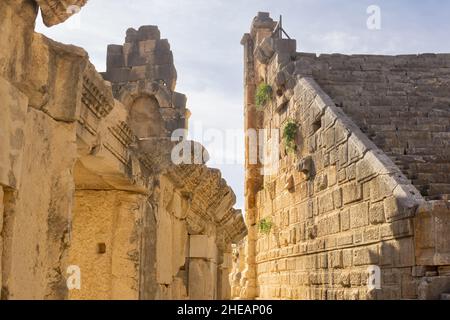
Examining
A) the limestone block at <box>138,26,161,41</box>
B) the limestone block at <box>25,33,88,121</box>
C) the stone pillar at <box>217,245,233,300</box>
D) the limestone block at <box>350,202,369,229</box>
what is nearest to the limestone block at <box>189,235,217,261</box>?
the stone pillar at <box>217,245,233,300</box>

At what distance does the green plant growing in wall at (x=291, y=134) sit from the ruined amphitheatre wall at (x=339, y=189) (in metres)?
0.16

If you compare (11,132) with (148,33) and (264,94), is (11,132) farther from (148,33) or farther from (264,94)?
(264,94)

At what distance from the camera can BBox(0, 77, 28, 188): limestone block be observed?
2.99 m

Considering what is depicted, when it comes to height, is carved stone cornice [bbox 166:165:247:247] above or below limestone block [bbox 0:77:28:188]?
above

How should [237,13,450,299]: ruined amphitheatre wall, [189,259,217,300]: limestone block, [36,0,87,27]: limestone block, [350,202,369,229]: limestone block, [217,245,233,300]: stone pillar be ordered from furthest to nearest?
1. [217,245,233,300]: stone pillar
2. [350,202,369,229]: limestone block
3. [237,13,450,299]: ruined amphitheatre wall
4. [189,259,217,300]: limestone block
5. [36,0,87,27]: limestone block

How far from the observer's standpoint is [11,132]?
3084mm

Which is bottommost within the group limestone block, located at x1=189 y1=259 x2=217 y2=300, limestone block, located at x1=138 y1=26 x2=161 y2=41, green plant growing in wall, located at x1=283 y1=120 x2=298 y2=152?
limestone block, located at x1=189 y1=259 x2=217 y2=300

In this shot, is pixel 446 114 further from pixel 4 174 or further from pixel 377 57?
pixel 4 174

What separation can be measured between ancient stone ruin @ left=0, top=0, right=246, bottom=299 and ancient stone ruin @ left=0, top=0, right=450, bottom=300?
0.01 m

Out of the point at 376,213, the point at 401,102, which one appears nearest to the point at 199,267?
the point at 376,213

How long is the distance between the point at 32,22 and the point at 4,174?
2.88ft

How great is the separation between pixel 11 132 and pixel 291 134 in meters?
12.2

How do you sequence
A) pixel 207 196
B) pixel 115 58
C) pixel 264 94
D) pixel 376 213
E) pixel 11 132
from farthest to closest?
1. pixel 264 94
2. pixel 376 213
3. pixel 207 196
4. pixel 115 58
5. pixel 11 132

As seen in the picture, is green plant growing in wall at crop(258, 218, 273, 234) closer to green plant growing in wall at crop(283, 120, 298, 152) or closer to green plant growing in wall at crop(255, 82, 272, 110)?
green plant growing in wall at crop(283, 120, 298, 152)
